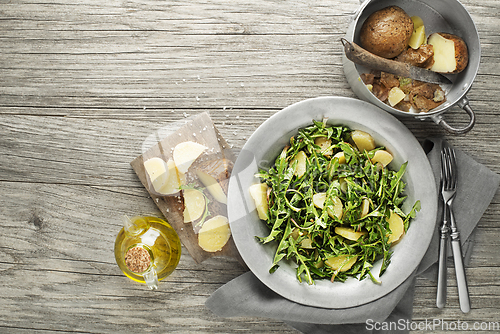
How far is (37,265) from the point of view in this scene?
1509mm

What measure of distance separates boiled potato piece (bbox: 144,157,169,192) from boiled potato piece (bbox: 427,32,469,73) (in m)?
1.23

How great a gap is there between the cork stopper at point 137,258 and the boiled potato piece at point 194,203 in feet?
1.01

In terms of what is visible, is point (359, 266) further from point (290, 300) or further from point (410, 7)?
point (410, 7)

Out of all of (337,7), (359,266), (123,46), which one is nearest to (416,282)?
(359,266)

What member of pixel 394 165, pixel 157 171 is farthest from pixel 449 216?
pixel 157 171

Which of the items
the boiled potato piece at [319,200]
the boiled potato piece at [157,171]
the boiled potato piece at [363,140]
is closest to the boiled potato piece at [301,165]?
the boiled potato piece at [319,200]

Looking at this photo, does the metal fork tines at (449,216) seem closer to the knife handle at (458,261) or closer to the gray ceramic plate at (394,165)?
the knife handle at (458,261)

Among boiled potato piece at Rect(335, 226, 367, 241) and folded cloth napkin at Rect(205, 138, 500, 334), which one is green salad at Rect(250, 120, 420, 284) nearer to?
boiled potato piece at Rect(335, 226, 367, 241)

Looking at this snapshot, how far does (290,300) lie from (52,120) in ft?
4.55

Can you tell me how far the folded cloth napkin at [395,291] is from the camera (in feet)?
4.24

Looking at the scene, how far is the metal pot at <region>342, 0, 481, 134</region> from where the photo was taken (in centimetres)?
117

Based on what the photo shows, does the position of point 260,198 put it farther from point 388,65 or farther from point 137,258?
point 388,65

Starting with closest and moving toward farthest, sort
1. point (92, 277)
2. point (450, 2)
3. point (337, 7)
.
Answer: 1. point (450, 2)
2. point (337, 7)
3. point (92, 277)

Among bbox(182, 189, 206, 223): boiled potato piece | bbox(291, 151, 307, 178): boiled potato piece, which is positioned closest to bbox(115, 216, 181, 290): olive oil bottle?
bbox(182, 189, 206, 223): boiled potato piece
